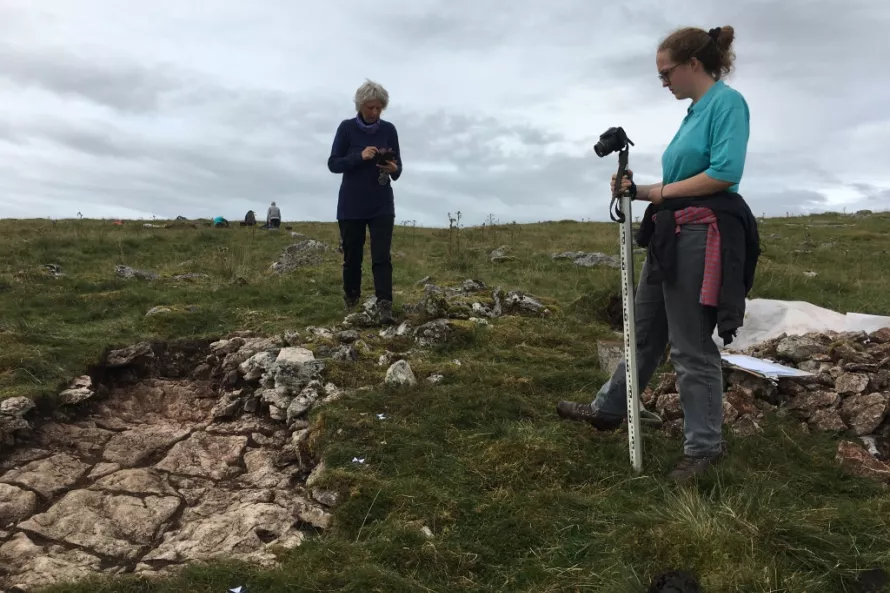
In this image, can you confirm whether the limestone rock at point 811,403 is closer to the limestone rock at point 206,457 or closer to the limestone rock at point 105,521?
the limestone rock at point 206,457

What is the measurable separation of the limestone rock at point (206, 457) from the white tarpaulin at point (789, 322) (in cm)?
454

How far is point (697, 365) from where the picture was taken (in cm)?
313

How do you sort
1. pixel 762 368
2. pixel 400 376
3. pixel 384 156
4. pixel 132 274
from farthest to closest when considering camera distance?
pixel 132 274
pixel 384 156
pixel 400 376
pixel 762 368

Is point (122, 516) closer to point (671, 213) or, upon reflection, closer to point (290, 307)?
point (671, 213)

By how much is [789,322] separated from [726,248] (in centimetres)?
375

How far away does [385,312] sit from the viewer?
6.57m

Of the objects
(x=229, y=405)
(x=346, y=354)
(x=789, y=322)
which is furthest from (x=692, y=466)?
(x=789, y=322)

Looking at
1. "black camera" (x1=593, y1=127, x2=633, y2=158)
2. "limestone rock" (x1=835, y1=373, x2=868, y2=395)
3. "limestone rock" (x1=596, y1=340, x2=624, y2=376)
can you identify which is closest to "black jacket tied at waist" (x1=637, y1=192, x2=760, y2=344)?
"black camera" (x1=593, y1=127, x2=633, y2=158)

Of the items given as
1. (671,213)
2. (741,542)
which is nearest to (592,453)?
(741,542)

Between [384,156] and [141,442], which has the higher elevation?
[384,156]

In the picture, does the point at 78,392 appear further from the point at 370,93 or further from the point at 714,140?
the point at 714,140

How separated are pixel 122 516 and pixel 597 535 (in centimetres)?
256

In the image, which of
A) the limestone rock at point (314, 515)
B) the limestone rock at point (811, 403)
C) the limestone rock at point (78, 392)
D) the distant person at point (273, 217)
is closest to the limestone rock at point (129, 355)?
the limestone rock at point (78, 392)

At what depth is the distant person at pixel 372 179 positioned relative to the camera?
250 inches
